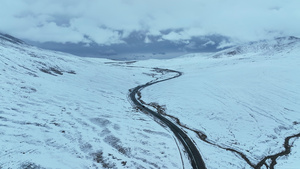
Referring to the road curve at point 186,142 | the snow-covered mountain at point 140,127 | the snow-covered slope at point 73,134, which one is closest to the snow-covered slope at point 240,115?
the snow-covered mountain at point 140,127

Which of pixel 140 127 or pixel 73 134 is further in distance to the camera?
pixel 140 127

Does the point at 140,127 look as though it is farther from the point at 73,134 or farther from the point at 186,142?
the point at 73,134

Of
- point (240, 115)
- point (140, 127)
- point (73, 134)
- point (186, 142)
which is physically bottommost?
point (186, 142)

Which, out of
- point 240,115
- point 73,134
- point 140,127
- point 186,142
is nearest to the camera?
point 73,134

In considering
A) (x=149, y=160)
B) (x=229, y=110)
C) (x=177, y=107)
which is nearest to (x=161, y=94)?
(x=177, y=107)

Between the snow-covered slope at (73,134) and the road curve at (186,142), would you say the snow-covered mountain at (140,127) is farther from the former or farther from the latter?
the road curve at (186,142)

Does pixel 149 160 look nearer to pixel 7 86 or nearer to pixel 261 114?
pixel 261 114

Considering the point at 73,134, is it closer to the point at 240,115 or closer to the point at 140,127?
the point at 140,127

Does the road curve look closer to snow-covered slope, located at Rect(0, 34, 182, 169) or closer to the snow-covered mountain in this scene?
the snow-covered mountain

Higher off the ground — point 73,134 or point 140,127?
point 73,134

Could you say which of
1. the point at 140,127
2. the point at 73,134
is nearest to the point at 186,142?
the point at 140,127

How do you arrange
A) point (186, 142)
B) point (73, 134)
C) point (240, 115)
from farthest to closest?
point (240, 115)
point (186, 142)
point (73, 134)
